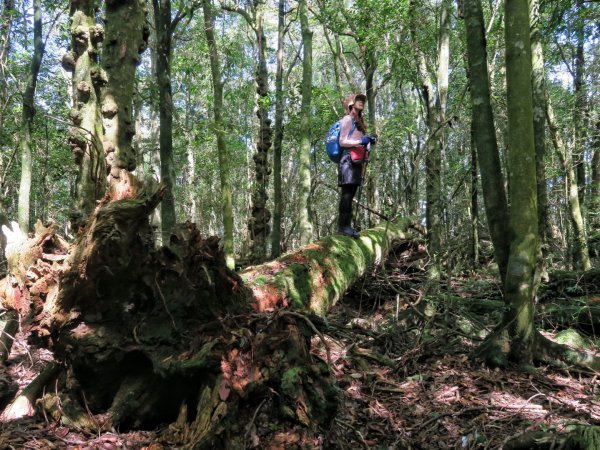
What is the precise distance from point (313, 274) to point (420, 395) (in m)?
1.94

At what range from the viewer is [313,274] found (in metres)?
5.41

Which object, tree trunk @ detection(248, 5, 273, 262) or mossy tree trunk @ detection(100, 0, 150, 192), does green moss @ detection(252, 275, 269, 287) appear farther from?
tree trunk @ detection(248, 5, 273, 262)

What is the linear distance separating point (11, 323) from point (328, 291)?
363 cm

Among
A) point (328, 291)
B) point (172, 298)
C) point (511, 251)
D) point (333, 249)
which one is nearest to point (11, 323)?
point (172, 298)

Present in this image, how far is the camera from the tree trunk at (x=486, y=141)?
16.1ft

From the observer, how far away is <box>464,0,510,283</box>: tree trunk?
491cm

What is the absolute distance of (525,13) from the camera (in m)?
4.40

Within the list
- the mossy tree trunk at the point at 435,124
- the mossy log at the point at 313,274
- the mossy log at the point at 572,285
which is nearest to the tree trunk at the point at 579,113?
the mossy log at the point at 572,285

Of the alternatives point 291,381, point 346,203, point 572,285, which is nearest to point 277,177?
point 346,203

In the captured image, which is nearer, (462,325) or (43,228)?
(43,228)

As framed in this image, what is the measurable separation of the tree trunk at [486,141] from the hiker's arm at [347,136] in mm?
1782

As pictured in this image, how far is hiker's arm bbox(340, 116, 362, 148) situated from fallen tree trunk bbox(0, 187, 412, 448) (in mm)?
3356

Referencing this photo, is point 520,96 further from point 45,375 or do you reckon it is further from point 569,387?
point 45,375

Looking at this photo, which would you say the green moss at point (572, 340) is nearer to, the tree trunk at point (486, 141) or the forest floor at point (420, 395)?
the forest floor at point (420, 395)
